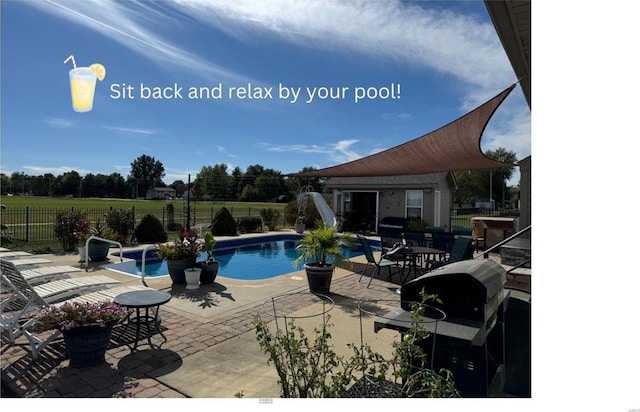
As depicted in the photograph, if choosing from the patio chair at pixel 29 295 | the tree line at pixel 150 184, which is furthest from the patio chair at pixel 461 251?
the tree line at pixel 150 184

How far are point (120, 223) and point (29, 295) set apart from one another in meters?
7.61

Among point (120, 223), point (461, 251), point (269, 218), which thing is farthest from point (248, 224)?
point (461, 251)

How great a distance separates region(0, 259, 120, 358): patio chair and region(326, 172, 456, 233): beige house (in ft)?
41.7

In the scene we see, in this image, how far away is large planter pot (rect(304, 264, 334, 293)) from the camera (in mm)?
5511

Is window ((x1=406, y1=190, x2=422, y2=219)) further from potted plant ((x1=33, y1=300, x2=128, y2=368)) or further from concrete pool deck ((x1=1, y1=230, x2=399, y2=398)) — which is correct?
potted plant ((x1=33, y1=300, x2=128, y2=368))

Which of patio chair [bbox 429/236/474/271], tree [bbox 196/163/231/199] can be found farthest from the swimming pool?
tree [bbox 196/163/231/199]

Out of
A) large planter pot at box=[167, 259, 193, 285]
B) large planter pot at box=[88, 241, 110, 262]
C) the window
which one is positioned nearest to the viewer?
large planter pot at box=[167, 259, 193, 285]

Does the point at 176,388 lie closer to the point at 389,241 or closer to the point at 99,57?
the point at 99,57

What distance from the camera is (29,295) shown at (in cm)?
351

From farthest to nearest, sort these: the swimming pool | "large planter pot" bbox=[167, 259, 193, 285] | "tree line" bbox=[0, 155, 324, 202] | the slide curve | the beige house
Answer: the beige house
the slide curve
the swimming pool
"tree line" bbox=[0, 155, 324, 202]
"large planter pot" bbox=[167, 259, 193, 285]

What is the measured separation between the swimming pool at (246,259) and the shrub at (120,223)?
4.32 ft

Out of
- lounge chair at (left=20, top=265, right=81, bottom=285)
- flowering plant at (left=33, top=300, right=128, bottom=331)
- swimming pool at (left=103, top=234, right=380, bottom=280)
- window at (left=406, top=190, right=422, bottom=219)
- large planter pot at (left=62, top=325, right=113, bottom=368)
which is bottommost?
swimming pool at (left=103, top=234, right=380, bottom=280)

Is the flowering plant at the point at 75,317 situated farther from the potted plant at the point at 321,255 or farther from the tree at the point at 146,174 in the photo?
the tree at the point at 146,174
